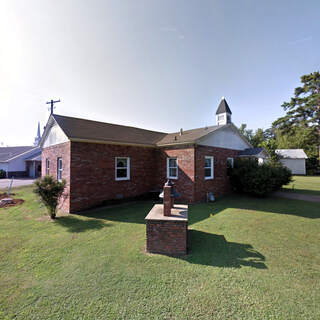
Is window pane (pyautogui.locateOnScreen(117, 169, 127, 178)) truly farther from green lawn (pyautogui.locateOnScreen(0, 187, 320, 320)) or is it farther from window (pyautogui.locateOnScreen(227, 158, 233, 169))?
window (pyautogui.locateOnScreen(227, 158, 233, 169))

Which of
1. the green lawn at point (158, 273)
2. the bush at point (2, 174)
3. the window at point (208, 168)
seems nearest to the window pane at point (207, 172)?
the window at point (208, 168)

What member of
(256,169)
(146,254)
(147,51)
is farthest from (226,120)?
(146,254)

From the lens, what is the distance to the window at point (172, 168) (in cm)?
1027

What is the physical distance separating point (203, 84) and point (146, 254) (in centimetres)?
1200

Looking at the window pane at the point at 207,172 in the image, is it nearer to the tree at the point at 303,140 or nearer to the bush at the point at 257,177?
the bush at the point at 257,177

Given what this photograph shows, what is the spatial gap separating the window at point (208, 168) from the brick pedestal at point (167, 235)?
21.6ft

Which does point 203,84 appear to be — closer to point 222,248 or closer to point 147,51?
point 147,51

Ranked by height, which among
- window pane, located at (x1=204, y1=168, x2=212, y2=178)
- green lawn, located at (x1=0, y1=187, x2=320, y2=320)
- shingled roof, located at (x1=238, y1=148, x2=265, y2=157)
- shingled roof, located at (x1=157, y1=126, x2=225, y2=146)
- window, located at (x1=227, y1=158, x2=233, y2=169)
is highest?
shingled roof, located at (x1=157, y1=126, x2=225, y2=146)

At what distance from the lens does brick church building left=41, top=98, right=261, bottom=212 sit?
26.5 feet

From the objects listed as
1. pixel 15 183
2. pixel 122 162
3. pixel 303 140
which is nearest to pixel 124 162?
pixel 122 162

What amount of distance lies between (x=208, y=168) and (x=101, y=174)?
22.0ft

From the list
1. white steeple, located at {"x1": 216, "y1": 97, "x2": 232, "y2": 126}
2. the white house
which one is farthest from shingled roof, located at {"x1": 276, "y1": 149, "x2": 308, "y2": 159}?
the white house

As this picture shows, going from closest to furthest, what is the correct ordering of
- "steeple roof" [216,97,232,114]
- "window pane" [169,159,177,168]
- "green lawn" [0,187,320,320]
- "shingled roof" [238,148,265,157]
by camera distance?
"green lawn" [0,187,320,320] < "window pane" [169,159,177,168] < "shingled roof" [238,148,265,157] < "steeple roof" [216,97,232,114]

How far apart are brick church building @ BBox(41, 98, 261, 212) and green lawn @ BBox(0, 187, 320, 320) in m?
2.83
